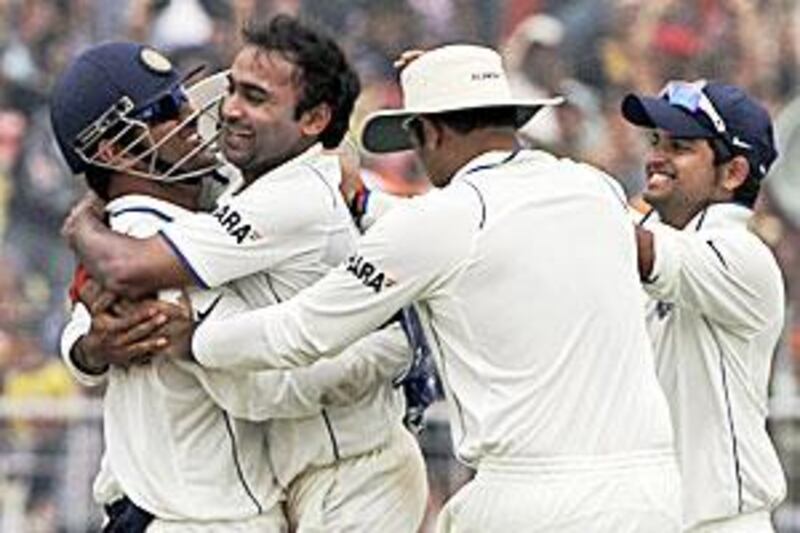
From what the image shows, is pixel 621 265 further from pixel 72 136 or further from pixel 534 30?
pixel 534 30

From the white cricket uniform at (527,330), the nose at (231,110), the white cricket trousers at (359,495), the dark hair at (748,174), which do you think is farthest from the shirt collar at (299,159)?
the dark hair at (748,174)

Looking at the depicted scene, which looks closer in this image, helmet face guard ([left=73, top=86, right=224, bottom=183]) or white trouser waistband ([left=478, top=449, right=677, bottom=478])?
white trouser waistband ([left=478, top=449, right=677, bottom=478])

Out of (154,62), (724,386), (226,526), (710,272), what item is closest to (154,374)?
(226,526)

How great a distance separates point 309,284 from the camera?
640 cm

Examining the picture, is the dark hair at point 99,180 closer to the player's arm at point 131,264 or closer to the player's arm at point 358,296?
the player's arm at point 131,264

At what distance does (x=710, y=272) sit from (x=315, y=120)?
3.40 feet

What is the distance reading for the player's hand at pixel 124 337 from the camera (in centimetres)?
629

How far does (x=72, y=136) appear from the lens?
6465 millimetres

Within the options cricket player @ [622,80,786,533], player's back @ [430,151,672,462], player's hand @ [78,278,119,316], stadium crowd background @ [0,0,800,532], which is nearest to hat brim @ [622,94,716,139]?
cricket player @ [622,80,786,533]

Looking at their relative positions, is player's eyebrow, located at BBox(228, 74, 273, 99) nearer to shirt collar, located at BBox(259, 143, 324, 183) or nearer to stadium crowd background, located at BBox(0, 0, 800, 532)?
shirt collar, located at BBox(259, 143, 324, 183)

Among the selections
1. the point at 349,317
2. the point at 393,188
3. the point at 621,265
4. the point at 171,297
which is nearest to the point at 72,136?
the point at 171,297

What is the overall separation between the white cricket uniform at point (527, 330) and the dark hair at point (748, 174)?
96cm

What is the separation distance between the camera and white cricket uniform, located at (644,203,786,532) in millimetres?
6836

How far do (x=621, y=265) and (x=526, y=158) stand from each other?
0.32m
